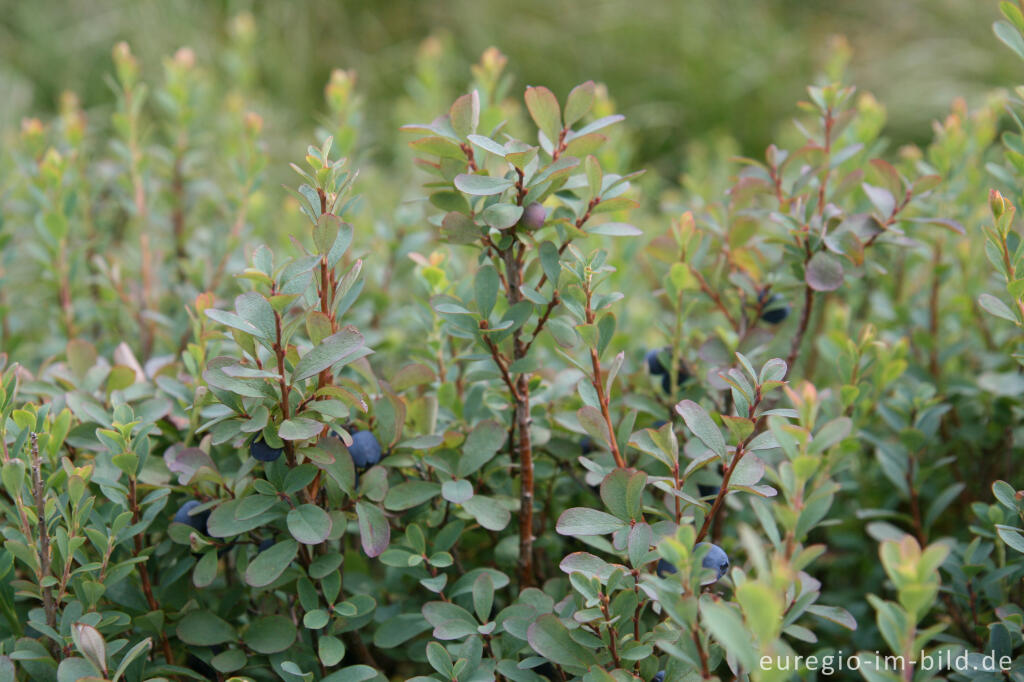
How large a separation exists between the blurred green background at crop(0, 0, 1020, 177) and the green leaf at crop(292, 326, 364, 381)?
389 cm

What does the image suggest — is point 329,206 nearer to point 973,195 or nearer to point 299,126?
point 973,195

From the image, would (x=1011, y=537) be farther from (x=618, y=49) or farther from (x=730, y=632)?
(x=618, y=49)

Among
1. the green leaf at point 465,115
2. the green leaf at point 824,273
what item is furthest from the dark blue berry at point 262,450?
the green leaf at point 824,273

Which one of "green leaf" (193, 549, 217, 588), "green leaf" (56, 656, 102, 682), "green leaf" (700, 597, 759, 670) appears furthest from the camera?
"green leaf" (193, 549, 217, 588)

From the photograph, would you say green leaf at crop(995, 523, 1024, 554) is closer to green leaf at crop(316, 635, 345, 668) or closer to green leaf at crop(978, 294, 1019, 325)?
green leaf at crop(978, 294, 1019, 325)

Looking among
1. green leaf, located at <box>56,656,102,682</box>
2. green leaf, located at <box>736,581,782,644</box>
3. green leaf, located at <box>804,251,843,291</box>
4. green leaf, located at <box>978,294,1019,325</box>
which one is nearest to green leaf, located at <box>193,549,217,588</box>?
green leaf, located at <box>56,656,102,682</box>

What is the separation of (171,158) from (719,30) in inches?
179

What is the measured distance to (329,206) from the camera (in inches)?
35.3

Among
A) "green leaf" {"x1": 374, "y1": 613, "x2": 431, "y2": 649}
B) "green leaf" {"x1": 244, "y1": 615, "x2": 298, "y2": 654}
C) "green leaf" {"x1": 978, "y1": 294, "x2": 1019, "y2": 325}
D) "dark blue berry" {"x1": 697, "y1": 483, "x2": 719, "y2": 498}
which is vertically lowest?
"green leaf" {"x1": 374, "y1": 613, "x2": 431, "y2": 649}

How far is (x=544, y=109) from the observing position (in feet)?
3.26

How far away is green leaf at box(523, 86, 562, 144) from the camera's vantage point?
98 centimetres

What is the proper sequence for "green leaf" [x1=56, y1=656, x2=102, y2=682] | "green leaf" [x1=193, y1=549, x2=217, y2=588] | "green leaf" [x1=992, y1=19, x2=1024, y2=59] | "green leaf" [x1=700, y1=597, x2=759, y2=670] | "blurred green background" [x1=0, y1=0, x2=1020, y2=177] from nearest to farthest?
"green leaf" [x1=700, y1=597, x2=759, y2=670]
"green leaf" [x1=56, y1=656, x2=102, y2=682]
"green leaf" [x1=193, y1=549, x2=217, y2=588]
"green leaf" [x1=992, y1=19, x2=1024, y2=59]
"blurred green background" [x1=0, y1=0, x2=1020, y2=177]

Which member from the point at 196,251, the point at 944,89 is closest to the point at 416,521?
the point at 196,251

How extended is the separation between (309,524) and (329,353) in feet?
0.63
